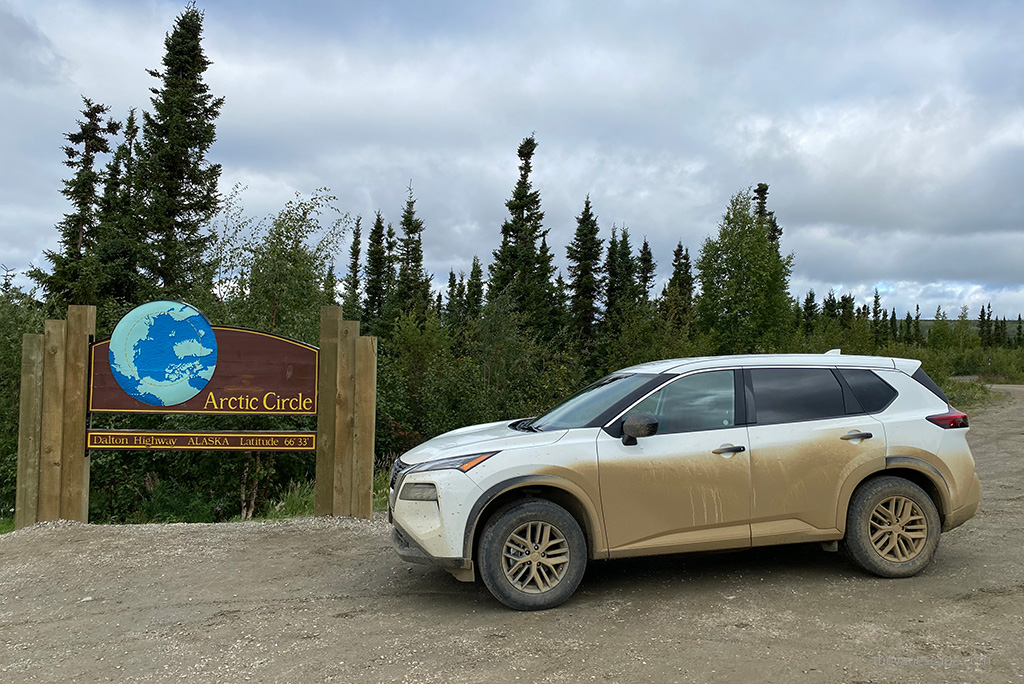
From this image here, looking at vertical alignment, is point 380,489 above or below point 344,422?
below

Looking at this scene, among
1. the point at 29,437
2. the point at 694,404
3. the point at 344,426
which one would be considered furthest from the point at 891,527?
the point at 29,437

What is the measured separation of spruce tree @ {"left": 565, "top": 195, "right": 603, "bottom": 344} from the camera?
47.4 m

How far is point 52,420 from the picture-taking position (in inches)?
318

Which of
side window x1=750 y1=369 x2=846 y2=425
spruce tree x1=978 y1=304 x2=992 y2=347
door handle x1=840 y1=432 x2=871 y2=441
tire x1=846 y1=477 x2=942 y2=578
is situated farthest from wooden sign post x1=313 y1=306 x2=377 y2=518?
spruce tree x1=978 y1=304 x2=992 y2=347

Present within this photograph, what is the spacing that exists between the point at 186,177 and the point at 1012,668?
30056mm

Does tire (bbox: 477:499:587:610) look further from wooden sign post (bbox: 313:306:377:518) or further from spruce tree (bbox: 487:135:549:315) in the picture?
spruce tree (bbox: 487:135:549:315)

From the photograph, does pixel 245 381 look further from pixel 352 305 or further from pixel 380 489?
pixel 352 305

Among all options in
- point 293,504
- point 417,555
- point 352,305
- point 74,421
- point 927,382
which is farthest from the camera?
point 352,305

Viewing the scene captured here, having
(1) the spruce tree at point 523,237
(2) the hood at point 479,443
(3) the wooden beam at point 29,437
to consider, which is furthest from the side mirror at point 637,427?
(1) the spruce tree at point 523,237

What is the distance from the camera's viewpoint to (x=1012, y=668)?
4.04 meters

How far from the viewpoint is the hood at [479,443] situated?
5.39 m

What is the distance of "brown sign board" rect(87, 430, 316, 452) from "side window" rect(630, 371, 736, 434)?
14.3 ft

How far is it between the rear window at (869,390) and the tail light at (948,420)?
34 centimetres

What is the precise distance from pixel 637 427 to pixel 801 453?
1.35 m
